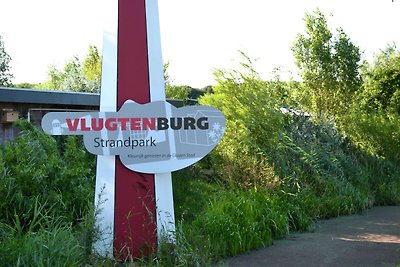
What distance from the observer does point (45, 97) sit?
9.63m

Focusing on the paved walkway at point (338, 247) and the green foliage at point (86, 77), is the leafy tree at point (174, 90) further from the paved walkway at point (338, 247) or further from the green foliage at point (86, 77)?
the paved walkway at point (338, 247)

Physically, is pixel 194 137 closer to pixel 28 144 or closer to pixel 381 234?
pixel 28 144

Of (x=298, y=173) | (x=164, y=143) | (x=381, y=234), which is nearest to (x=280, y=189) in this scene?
(x=298, y=173)

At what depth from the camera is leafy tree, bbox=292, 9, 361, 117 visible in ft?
47.9

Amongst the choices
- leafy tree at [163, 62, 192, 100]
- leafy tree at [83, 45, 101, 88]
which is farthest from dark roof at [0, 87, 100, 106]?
leafy tree at [83, 45, 101, 88]

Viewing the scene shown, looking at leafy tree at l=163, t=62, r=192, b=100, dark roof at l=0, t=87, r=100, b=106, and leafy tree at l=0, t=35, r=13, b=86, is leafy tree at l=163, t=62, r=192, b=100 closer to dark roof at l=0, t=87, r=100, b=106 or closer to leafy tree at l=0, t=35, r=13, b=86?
dark roof at l=0, t=87, r=100, b=106

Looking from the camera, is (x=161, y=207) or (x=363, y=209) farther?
(x=363, y=209)

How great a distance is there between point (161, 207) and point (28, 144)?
173 cm

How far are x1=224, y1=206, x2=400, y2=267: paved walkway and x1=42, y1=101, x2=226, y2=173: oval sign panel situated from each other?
51.8 inches

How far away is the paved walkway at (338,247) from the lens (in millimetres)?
5660

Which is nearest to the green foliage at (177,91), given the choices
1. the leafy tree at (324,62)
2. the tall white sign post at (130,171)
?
the leafy tree at (324,62)

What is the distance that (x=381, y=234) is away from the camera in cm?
712

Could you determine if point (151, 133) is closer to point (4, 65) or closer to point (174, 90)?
point (174, 90)

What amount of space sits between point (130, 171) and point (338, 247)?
2.84 metres
